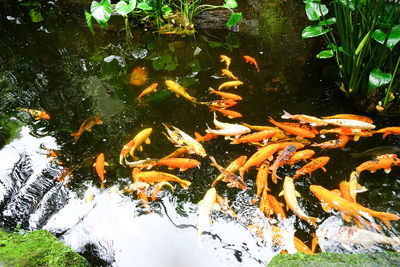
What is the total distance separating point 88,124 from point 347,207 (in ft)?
9.41

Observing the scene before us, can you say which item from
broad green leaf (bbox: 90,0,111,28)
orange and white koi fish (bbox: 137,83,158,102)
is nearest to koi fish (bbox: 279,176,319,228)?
orange and white koi fish (bbox: 137,83,158,102)

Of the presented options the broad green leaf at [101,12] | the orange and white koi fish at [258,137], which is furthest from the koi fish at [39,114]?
the orange and white koi fish at [258,137]

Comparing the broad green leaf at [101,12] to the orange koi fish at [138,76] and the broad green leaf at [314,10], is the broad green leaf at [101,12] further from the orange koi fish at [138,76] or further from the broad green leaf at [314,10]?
the broad green leaf at [314,10]

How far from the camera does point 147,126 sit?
342 centimetres

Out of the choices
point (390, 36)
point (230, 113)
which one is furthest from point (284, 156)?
point (390, 36)

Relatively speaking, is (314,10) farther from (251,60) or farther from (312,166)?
(312,166)

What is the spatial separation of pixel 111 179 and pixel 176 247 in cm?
101

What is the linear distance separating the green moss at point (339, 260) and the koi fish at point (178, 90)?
2.38 meters

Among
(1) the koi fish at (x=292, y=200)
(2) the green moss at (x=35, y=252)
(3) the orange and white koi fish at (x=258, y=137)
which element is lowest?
(1) the koi fish at (x=292, y=200)

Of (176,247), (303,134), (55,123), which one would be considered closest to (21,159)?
(55,123)

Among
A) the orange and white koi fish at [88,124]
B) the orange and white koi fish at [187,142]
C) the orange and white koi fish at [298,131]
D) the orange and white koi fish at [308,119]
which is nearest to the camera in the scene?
the orange and white koi fish at [187,142]

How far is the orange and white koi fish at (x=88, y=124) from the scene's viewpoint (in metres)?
3.31

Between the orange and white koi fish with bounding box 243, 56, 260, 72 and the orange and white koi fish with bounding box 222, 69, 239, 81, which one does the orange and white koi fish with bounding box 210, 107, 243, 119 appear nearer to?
the orange and white koi fish with bounding box 222, 69, 239, 81

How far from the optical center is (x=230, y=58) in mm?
4547
